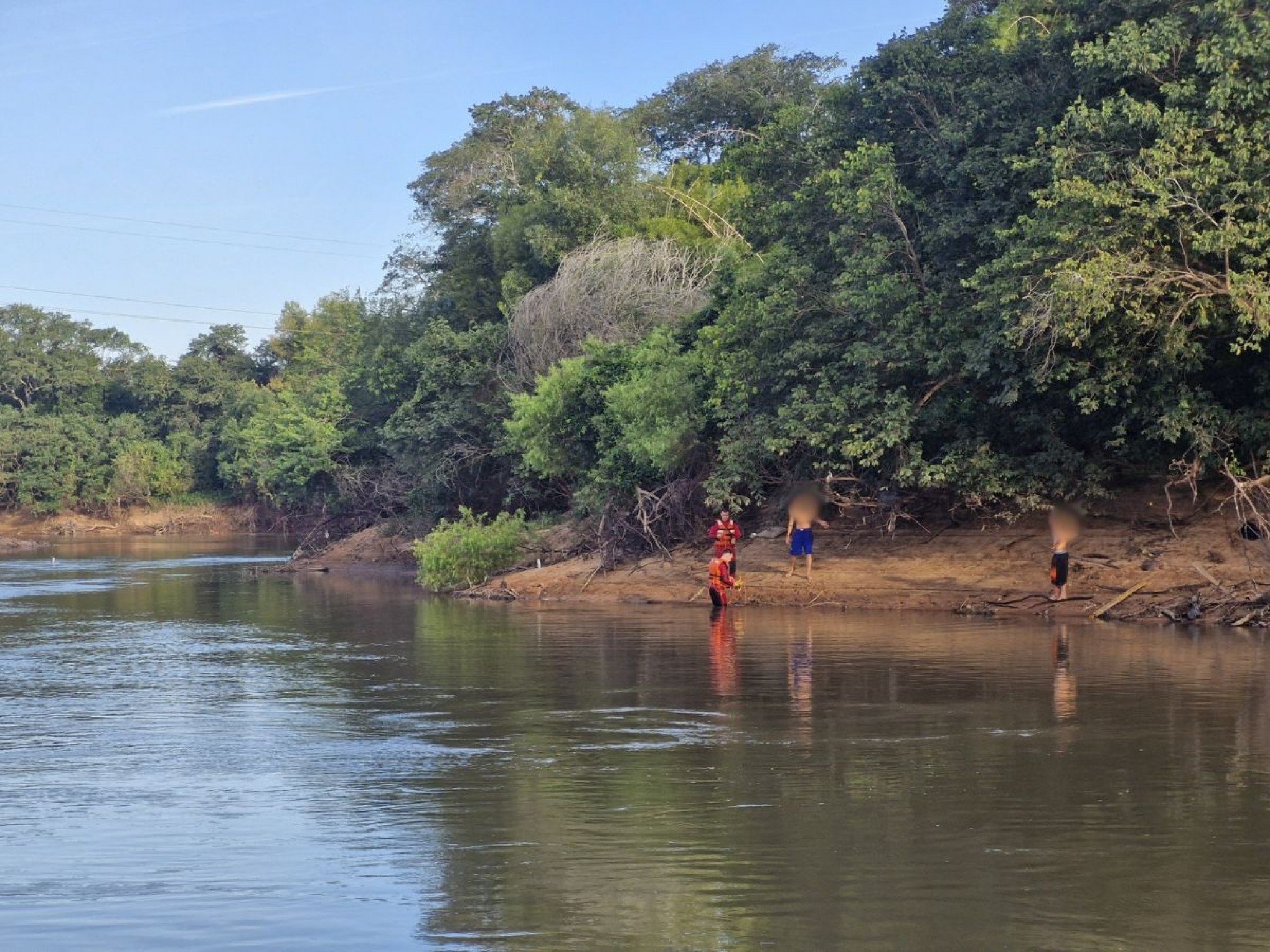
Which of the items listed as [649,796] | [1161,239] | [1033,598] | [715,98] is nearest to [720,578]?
[1033,598]

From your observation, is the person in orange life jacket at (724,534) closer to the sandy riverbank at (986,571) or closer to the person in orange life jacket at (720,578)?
the person in orange life jacket at (720,578)

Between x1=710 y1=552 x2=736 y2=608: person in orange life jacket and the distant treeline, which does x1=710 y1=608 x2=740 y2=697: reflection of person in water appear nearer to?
x1=710 y1=552 x2=736 y2=608: person in orange life jacket

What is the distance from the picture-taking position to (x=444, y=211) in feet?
154

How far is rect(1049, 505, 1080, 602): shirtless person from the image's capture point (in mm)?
21969

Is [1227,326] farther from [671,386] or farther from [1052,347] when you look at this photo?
[671,386]

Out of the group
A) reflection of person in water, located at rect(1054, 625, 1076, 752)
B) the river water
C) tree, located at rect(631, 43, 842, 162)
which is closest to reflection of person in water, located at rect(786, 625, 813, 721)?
the river water

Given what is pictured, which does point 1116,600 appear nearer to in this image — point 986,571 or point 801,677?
point 986,571

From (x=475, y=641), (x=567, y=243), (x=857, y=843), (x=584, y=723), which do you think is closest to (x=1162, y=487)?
(x=475, y=641)

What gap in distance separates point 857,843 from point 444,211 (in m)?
40.4

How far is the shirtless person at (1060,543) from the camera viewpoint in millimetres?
21969

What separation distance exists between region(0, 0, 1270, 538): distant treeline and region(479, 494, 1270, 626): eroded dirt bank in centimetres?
90

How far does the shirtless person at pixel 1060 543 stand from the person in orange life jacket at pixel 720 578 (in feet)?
17.4

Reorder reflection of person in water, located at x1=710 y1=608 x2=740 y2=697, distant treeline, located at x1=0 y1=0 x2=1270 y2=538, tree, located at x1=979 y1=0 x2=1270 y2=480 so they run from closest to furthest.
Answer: reflection of person in water, located at x1=710 y1=608 x2=740 y2=697, tree, located at x1=979 y1=0 x2=1270 y2=480, distant treeline, located at x1=0 y1=0 x2=1270 y2=538

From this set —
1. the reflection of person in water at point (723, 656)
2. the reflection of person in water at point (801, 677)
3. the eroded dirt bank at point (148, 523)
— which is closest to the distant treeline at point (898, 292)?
the reflection of person in water at point (723, 656)
